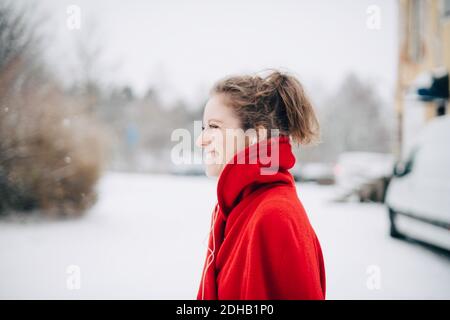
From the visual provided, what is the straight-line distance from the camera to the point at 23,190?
20.2 feet

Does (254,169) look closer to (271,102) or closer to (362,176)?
(271,102)

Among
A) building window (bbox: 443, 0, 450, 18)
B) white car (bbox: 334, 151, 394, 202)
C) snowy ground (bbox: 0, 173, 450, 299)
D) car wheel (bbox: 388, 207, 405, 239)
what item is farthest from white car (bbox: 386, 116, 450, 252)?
white car (bbox: 334, 151, 394, 202)

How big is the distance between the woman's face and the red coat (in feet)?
0.27

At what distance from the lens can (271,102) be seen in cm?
116

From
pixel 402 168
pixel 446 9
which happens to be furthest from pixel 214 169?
pixel 446 9

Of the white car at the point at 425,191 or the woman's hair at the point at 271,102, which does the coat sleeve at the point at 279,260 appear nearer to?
the woman's hair at the point at 271,102

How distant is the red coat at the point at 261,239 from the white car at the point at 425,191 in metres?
3.31

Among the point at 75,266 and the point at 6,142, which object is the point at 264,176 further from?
the point at 6,142

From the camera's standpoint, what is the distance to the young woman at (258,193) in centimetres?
95

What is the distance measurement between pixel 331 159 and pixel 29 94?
17973 mm

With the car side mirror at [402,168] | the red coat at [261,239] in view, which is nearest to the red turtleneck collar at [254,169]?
the red coat at [261,239]

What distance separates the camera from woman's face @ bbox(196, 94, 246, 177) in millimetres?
1164

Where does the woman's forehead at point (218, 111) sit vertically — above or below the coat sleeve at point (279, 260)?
above

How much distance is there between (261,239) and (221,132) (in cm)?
37
